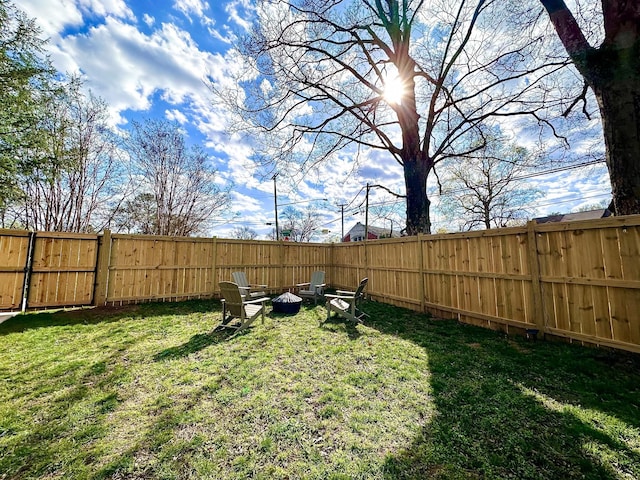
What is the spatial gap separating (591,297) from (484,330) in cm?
163

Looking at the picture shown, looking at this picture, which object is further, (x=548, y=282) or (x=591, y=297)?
(x=548, y=282)

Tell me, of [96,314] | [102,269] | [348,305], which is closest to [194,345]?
[348,305]

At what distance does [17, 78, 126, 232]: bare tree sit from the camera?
7566 mm

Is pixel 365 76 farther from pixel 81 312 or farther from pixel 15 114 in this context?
pixel 81 312

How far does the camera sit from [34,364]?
3.27 meters

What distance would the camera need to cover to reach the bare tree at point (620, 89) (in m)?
3.25

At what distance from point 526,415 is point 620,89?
4.32 m

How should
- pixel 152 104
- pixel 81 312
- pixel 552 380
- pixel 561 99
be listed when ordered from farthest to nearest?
pixel 152 104, pixel 561 99, pixel 81 312, pixel 552 380

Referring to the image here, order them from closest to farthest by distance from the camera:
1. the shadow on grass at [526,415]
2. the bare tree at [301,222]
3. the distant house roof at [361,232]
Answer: the shadow on grass at [526,415]
the distant house roof at [361,232]
the bare tree at [301,222]

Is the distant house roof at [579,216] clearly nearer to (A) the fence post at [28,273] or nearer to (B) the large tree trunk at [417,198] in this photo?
(B) the large tree trunk at [417,198]

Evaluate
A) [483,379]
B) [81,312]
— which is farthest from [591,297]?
[81,312]

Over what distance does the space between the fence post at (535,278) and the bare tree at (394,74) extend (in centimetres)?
338

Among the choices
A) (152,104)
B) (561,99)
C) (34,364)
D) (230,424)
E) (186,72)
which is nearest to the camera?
(230,424)

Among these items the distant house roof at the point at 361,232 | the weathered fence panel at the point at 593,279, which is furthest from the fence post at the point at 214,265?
the distant house roof at the point at 361,232
